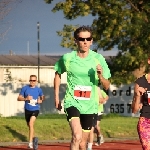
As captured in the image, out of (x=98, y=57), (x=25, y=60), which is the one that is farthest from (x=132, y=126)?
(x=25, y=60)

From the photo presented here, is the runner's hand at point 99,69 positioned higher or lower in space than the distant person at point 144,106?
higher

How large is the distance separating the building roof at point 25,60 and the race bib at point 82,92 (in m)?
46.5

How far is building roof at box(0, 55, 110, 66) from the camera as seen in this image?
59062 mm

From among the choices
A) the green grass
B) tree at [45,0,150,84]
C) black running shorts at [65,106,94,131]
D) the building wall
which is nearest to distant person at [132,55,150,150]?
black running shorts at [65,106,94,131]

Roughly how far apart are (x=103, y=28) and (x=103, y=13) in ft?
2.59

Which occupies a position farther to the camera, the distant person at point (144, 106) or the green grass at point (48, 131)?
the green grass at point (48, 131)

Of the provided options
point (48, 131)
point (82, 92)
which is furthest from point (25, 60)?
point (82, 92)

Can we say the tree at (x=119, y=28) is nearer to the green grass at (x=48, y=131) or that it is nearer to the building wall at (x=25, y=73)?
the green grass at (x=48, y=131)

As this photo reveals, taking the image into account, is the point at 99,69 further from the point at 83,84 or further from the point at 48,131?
the point at 48,131

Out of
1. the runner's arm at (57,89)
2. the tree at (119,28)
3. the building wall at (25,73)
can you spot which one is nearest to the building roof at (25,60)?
the building wall at (25,73)

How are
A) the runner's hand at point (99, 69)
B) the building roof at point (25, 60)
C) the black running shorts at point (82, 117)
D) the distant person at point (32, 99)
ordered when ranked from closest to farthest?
the runner's hand at point (99, 69), the black running shorts at point (82, 117), the distant person at point (32, 99), the building roof at point (25, 60)

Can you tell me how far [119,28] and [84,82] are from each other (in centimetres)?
2192

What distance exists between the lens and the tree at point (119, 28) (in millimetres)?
32500

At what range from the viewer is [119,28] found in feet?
106
